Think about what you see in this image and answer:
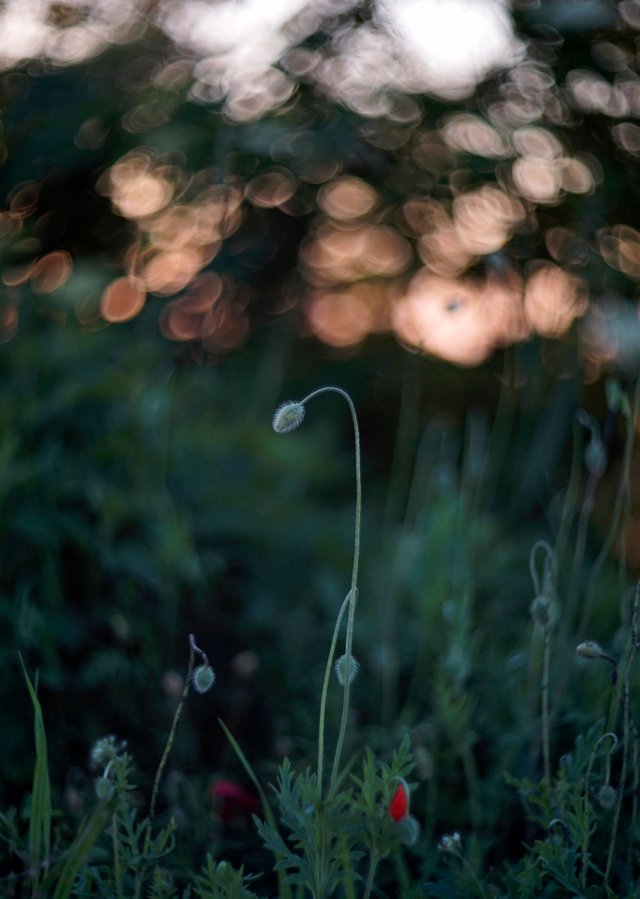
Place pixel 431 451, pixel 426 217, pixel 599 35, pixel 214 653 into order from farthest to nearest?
1. pixel 431 451
2. pixel 426 217
3. pixel 599 35
4. pixel 214 653

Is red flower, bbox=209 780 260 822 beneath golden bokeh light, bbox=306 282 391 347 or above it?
above

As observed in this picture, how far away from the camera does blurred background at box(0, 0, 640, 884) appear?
1609 millimetres

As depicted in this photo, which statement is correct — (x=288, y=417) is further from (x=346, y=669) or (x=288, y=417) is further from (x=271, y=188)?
(x=271, y=188)

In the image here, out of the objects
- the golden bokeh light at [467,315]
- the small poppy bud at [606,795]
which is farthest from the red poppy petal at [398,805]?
the golden bokeh light at [467,315]

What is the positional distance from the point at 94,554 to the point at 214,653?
31 centimetres

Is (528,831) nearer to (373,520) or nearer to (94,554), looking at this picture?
(94,554)

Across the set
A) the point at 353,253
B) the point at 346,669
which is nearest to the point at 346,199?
the point at 353,253

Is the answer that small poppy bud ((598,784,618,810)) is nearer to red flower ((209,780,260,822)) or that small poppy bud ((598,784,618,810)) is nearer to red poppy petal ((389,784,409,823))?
red poppy petal ((389,784,409,823))

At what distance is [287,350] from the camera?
105 inches

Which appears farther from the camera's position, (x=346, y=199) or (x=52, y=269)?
(x=346, y=199)

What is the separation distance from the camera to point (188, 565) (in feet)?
5.26

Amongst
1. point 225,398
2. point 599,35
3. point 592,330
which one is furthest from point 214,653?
point 599,35

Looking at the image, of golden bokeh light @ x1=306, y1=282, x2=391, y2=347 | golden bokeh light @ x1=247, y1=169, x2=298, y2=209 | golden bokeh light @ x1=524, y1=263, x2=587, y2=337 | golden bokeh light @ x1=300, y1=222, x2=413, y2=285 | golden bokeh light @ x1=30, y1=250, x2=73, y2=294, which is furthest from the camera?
golden bokeh light @ x1=306, y1=282, x2=391, y2=347

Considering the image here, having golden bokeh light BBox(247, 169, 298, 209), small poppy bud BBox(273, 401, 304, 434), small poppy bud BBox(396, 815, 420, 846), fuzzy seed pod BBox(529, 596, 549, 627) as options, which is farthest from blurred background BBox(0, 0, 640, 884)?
small poppy bud BBox(273, 401, 304, 434)
